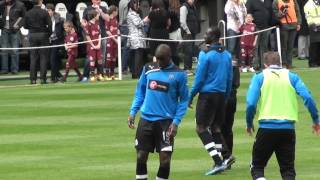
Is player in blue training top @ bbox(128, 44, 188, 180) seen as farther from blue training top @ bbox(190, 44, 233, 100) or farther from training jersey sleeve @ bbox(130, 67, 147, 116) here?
blue training top @ bbox(190, 44, 233, 100)

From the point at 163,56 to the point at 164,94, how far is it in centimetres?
47

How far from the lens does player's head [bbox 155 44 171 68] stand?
14.2 m

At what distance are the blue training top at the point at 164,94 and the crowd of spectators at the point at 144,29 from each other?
16385 millimetres

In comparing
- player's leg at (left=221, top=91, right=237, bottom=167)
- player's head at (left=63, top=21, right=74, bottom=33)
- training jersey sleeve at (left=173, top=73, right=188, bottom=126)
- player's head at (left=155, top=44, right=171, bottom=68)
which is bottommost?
player's leg at (left=221, top=91, right=237, bottom=167)

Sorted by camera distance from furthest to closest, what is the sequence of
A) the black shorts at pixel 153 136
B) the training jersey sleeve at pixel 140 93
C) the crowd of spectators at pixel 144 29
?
the crowd of spectators at pixel 144 29 < the training jersey sleeve at pixel 140 93 < the black shorts at pixel 153 136

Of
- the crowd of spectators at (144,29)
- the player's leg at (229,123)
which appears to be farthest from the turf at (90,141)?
the crowd of spectators at (144,29)

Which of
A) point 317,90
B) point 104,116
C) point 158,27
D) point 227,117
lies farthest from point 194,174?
point 158,27

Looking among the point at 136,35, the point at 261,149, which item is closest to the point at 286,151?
the point at 261,149

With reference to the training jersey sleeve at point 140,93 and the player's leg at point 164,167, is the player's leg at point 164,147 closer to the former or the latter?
the player's leg at point 164,167

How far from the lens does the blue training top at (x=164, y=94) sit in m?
14.3

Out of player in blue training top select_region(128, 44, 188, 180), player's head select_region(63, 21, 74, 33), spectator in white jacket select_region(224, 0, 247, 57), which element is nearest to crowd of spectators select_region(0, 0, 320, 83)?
spectator in white jacket select_region(224, 0, 247, 57)

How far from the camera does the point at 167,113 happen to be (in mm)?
14289

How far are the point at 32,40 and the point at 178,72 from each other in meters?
17.0

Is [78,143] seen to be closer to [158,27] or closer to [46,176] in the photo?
[46,176]
